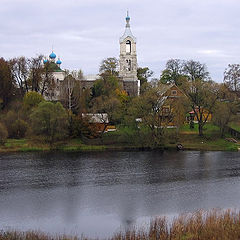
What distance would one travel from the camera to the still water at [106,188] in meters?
20.3

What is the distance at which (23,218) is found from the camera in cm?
2041

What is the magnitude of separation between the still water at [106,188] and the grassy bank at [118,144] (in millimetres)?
Answer: 3215

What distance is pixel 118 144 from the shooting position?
146 feet

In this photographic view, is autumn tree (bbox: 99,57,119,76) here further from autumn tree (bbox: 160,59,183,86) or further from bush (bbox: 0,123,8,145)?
bush (bbox: 0,123,8,145)

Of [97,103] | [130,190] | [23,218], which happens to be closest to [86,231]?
[23,218]

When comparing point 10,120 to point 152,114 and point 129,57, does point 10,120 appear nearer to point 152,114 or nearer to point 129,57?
point 152,114

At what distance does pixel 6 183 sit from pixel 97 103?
803 inches

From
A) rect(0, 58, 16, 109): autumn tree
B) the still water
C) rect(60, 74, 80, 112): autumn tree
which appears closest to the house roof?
rect(60, 74, 80, 112): autumn tree

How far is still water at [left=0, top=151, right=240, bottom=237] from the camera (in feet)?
66.5

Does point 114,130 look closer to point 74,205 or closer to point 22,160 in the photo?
point 22,160

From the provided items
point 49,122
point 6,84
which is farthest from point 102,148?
point 6,84

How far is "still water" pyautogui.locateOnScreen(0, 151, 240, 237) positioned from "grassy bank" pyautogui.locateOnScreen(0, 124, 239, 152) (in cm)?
322

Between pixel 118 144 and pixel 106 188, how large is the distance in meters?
18.2

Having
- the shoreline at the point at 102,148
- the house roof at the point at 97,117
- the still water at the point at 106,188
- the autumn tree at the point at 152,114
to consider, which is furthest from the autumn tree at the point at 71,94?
the still water at the point at 106,188
